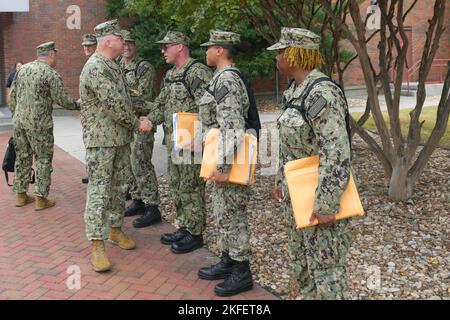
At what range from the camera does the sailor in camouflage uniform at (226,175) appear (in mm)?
3561

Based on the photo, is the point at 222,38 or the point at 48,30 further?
the point at 48,30

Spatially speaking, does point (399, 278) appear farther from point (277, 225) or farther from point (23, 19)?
point (23, 19)

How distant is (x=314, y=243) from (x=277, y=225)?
94.3 inches

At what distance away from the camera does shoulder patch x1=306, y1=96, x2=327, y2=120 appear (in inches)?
105

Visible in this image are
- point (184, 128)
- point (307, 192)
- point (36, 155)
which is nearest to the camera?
point (307, 192)

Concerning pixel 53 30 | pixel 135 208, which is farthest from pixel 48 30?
pixel 135 208

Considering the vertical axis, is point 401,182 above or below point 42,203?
above

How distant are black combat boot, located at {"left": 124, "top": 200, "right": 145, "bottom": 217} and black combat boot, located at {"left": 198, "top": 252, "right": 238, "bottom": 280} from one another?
1965 mm

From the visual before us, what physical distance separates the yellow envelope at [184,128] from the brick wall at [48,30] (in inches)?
539

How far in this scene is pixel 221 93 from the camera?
3566mm

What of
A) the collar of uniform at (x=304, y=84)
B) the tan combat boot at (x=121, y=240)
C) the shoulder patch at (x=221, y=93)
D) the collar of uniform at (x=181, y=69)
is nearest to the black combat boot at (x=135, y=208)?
the tan combat boot at (x=121, y=240)

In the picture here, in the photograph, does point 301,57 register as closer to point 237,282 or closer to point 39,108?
point 237,282

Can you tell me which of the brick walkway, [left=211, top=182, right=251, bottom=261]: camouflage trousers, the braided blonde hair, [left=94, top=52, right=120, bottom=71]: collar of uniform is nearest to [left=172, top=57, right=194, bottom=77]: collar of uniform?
[left=94, top=52, right=120, bottom=71]: collar of uniform

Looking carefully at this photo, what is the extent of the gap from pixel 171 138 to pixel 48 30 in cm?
1348
